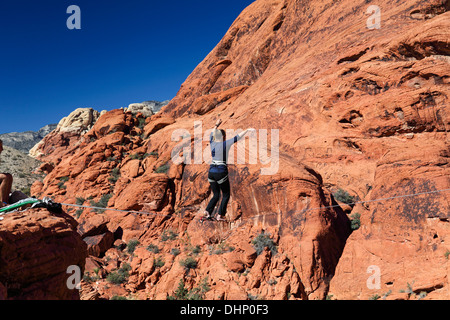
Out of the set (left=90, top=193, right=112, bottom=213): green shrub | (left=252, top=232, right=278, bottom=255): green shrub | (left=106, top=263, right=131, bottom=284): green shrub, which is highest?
(left=90, top=193, right=112, bottom=213): green shrub

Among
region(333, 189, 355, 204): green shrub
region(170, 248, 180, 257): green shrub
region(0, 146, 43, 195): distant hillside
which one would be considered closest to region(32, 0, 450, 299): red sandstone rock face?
region(170, 248, 180, 257): green shrub

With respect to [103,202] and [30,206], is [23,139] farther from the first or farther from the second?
[30,206]

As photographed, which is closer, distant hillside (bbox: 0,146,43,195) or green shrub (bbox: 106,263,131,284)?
green shrub (bbox: 106,263,131,284)

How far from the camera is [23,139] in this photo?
128 meters

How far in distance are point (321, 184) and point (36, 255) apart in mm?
11240

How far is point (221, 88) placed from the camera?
31875 mm

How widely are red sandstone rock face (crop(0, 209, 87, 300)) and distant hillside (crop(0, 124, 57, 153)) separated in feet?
427

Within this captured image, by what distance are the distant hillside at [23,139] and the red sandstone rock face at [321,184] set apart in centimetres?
11584

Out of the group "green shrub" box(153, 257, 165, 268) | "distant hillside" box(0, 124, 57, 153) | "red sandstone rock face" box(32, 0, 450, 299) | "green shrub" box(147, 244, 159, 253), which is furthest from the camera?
"distant hillside" box(0, 124, 57, 153)

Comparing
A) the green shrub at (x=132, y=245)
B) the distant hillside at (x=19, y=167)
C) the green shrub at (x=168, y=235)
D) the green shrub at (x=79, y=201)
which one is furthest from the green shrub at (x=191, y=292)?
the distant hillside at (x=19, y=167)

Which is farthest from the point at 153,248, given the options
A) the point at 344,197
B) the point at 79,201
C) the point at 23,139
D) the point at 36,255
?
the point at 23,139

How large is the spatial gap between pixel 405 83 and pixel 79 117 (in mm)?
73915

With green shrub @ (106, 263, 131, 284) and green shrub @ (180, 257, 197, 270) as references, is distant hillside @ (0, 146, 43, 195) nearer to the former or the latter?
green shrub @ (106, 263, 131, 284)

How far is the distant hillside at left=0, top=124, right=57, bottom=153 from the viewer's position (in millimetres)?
118544
